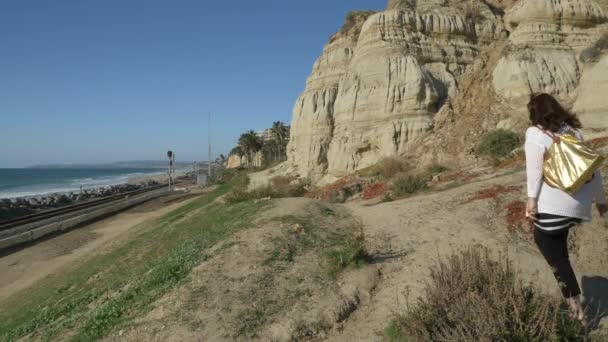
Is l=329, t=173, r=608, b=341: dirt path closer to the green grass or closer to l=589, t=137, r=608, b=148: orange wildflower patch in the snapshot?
the green grass

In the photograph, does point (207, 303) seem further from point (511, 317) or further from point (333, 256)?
point (511, 317)

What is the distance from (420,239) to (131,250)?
10128mm

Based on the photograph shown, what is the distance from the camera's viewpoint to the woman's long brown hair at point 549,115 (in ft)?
11.4

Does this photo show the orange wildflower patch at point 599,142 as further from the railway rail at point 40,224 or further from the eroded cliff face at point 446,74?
the railway rail at point 40,224

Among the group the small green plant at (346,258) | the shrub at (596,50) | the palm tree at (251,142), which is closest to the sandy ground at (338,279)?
the small green plant at (346,258)

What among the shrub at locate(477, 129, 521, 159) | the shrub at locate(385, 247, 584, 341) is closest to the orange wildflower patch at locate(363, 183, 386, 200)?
the shrub at locate(477, 129, 521, 159)

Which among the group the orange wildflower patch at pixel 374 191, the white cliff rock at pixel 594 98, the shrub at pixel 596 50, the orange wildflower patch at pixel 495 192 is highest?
the shrub at pixel 596 50

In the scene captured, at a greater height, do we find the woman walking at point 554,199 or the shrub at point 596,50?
the shrub at point 596,50

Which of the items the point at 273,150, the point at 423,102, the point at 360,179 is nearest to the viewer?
the point at 360,179

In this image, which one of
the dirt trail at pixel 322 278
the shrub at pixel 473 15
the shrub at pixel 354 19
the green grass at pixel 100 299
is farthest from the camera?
the shrub at pixel 354 19

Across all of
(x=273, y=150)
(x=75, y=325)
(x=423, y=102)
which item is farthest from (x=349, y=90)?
(x=273, y=150)

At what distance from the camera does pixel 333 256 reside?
242 inches

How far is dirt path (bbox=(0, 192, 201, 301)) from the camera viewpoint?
14.8 meters

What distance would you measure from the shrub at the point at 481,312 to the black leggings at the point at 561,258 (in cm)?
21
